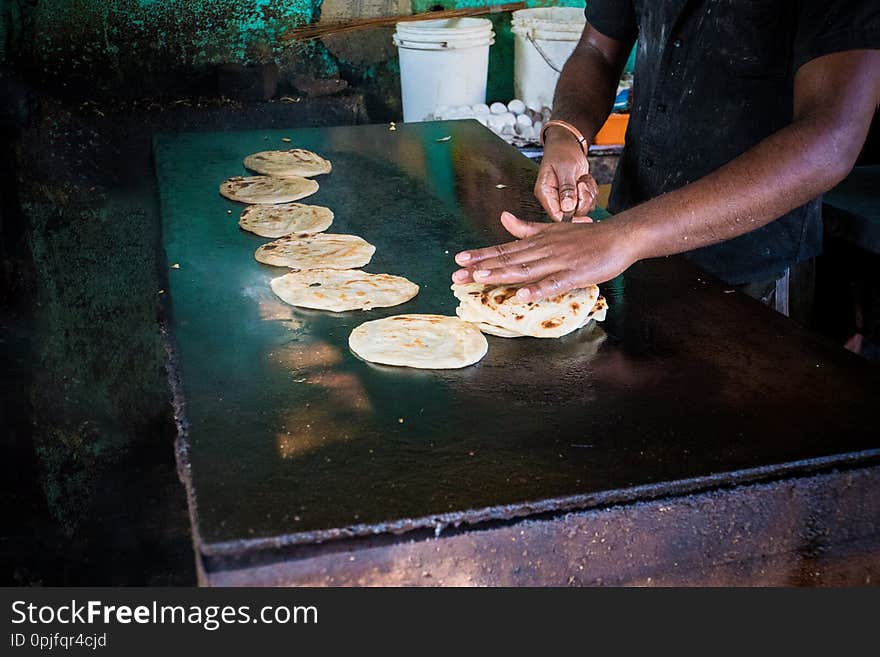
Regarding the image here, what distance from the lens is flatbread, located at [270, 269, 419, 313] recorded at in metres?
2.04

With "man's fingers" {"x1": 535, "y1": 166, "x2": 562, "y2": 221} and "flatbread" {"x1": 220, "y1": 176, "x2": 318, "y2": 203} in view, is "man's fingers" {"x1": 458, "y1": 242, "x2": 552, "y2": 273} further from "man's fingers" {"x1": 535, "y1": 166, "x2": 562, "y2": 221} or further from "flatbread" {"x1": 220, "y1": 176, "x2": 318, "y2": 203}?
"flatbread" {"x1": 220, "y1": 176, "x2": 318, "y2": 203}

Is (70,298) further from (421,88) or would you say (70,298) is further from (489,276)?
(489,276)

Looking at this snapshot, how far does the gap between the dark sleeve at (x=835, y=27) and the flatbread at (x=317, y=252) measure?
4.00ft

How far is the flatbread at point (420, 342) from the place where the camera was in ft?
5.76

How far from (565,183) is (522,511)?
4.68ft

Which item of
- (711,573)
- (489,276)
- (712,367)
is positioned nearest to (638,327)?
(712,367)

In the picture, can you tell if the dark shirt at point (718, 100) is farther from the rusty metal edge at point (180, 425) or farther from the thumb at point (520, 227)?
the rusty metal edge at point (180, 425)

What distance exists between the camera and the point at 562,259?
1886 mm

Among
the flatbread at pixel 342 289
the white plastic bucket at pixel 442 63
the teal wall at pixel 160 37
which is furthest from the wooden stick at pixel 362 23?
the flatbread at pixel 342 289

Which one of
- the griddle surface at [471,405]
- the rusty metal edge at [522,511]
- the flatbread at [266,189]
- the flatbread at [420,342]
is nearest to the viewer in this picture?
the rusty metal edge at [522,511]

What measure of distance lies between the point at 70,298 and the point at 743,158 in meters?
3.18

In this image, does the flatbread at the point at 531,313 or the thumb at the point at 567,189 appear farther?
the thumb at the point at 567,189

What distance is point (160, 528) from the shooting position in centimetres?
267

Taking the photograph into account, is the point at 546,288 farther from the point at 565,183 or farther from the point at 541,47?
the point at 541,47
